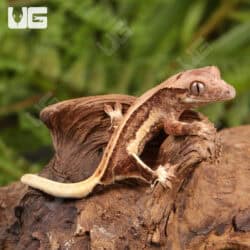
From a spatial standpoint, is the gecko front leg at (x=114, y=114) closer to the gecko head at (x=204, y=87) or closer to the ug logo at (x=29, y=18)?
the gecko head at (x=204, y=87)

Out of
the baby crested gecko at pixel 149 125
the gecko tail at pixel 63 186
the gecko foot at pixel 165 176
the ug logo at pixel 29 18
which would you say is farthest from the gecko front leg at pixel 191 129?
the ug logo at pixel 29 18

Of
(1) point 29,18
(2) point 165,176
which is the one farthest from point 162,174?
(1) point 29,18

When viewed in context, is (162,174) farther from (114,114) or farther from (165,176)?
(114,114)

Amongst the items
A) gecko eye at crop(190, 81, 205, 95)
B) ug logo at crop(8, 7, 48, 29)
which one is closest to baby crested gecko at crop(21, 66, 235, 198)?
gecko eye at crop(190, 81, 205, 95)

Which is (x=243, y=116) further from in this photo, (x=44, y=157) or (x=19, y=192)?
(x=19, y=192)

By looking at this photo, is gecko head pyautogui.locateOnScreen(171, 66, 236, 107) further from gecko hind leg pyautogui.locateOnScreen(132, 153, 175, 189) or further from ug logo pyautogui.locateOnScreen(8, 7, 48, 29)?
ug logo pyautogui.locateOnScreen(8, 7, 48, 29)

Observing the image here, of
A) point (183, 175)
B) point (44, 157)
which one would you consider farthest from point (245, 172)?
point (44, 157)
